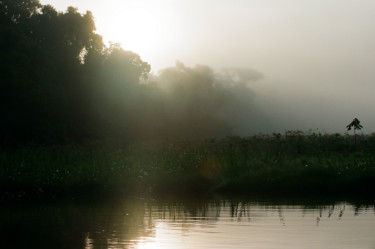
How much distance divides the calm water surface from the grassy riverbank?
2.56m

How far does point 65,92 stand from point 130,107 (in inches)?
413

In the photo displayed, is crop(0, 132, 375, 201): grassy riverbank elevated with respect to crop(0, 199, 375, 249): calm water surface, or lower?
elevated

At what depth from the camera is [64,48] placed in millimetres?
46188

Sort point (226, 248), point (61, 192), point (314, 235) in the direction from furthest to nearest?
point (61, 192) → point (314, 235) → point (226, 248)

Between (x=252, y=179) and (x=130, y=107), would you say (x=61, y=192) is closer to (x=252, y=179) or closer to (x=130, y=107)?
(x=252, y=179)

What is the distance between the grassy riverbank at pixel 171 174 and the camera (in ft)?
66.9

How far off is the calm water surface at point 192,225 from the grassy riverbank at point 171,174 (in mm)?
2561

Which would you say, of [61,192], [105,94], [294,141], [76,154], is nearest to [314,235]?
[61,192]

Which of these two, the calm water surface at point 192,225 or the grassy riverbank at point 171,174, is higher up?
the grassy riverbank at point 171,174

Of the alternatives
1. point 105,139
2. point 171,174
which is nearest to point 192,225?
point 171,174

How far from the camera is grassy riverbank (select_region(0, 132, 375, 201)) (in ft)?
66.9

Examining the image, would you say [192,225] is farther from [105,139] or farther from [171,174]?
[105,139]

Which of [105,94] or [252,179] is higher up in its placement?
[105,94]

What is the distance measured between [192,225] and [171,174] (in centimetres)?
854
